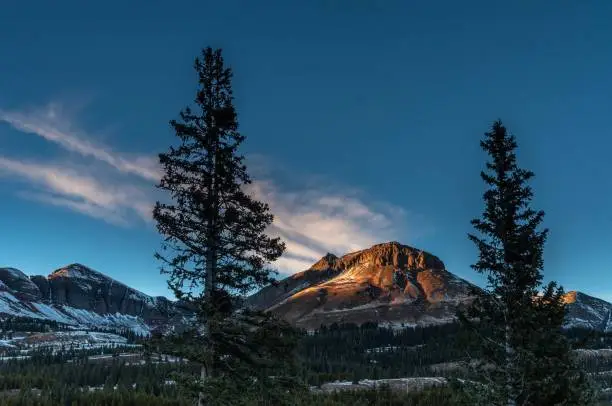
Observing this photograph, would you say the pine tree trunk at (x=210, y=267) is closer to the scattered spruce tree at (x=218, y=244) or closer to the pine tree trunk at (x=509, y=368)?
the scattered spruce tree at (x=218, y=244)

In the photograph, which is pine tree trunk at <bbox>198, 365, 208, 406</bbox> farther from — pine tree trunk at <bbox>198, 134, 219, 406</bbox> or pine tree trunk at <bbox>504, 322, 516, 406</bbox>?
pine tree trunk at <bbox>504, 322, 516, 406</bbox>

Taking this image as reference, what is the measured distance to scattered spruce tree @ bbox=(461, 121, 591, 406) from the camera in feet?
73.5

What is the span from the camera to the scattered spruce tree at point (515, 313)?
2242 cm

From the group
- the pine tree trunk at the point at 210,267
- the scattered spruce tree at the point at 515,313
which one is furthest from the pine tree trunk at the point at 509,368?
the pine tree trunk at the point at 210,267

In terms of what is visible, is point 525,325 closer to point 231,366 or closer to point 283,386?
point 283,386

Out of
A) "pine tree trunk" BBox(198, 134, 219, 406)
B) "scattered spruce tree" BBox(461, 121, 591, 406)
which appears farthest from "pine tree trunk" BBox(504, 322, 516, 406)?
"pine tree trunk" BBox(198, 134, 219, 406)

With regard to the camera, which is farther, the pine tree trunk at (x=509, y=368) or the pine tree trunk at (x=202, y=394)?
the pine tree trunk at (x=509, y=368)

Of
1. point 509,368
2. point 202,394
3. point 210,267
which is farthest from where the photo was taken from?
point 509,368

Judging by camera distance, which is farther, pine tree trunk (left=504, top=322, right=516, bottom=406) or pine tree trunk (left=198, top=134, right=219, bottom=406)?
pine tree trunk (left=504, top=322, right=516, bottom=406)

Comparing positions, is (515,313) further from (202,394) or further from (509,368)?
(202,394)

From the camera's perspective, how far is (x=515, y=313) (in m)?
24.2

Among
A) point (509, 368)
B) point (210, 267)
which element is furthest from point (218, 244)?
point (509, 368)

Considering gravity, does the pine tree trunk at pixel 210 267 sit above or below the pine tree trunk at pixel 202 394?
above

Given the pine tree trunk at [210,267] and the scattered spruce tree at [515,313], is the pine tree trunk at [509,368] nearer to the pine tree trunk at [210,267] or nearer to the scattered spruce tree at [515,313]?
the scattered spruce tree at [515,313]
